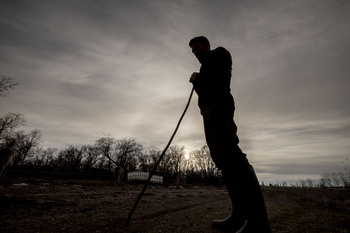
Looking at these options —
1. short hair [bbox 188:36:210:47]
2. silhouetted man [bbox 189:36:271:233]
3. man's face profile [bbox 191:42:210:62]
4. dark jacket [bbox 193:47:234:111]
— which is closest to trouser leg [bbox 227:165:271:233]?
silhouetted man [bbox 189:36:271:233]

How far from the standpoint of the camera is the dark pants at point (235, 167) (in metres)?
1.48

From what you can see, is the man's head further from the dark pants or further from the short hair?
the dark pants

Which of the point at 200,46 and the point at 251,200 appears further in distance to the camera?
the point at 200,46

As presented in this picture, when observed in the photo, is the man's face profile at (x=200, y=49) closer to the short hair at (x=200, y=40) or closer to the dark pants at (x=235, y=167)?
the short hair at (x=200, y=40)

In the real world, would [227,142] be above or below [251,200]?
above

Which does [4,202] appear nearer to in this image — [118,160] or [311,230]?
[311,230]

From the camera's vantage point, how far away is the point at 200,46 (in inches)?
97.5

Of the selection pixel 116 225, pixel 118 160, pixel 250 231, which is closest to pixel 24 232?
pixel 116 225

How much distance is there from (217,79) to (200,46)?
720 millimetres

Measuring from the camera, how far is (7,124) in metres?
53.8

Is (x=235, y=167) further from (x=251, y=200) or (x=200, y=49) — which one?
(x=200, y=49)

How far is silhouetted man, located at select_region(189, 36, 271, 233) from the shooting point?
1.51 metres

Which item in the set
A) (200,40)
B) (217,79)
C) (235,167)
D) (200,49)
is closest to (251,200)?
(235,167)

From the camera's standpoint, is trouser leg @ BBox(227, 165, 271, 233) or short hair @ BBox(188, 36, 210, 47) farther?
short hair @ BBox(188, 36, 210, 47)
